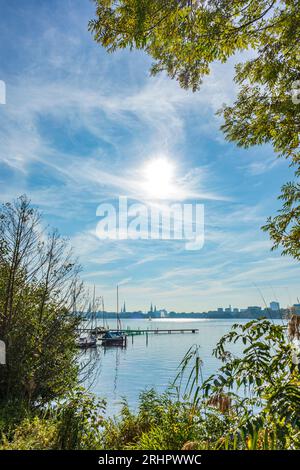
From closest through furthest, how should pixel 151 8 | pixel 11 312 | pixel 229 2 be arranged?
pixel 151 8 → pixel 229 2 → pixel 11 312

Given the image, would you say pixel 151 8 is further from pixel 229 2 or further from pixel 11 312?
pixel 11 312

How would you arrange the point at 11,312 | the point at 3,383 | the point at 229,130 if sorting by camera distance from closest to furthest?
the point at 229,130
the point at 3,383
the point at 11,312

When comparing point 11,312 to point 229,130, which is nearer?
point 229,130

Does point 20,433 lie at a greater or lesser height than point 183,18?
lesser

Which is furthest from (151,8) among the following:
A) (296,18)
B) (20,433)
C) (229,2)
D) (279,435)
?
(20,433)

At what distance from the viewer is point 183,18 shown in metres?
4.02

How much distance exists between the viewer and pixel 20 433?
4676mm
